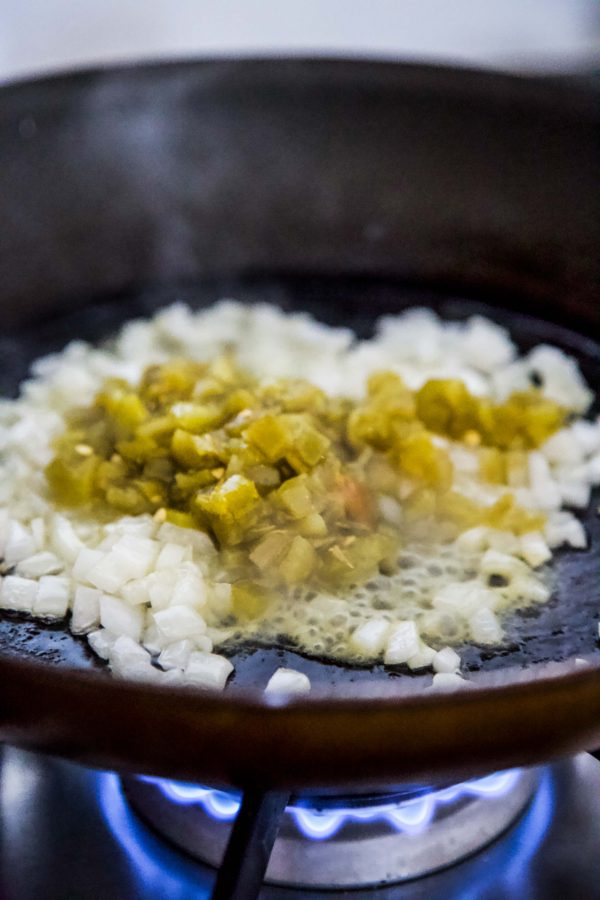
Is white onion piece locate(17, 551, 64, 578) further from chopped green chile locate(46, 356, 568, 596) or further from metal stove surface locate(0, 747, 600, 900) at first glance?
metal stove surface locate(0, 747, 600, 900)

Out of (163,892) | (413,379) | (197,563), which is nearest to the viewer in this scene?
(163,892)

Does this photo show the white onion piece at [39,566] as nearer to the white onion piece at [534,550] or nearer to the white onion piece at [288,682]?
the white onion piece at [288,682]

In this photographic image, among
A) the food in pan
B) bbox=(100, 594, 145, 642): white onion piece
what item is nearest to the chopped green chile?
the food in pan

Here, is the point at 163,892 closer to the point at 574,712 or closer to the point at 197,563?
the point at 197,563

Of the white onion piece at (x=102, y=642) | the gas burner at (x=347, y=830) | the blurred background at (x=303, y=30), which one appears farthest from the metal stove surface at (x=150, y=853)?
the blurred background at (x=303, y=30)

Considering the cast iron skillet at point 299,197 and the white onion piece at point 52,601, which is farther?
the cast iron skillet at point 299,197

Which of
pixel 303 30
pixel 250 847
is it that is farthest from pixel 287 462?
pixel 303 30

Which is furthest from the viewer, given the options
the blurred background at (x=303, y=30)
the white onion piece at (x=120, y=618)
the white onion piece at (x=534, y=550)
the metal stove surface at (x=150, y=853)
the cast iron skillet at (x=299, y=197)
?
the blurred background at (x=303, y=30)

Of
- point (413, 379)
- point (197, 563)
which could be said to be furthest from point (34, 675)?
point (413, 379)

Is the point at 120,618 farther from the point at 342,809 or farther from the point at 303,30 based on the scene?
the point at 303,30

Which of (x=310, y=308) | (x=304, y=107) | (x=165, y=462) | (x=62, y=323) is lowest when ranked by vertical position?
(x=165, y=462)
